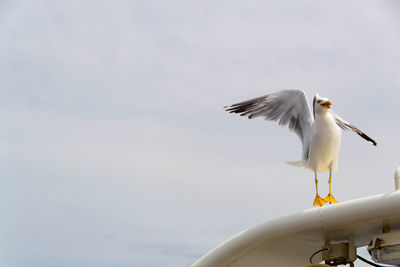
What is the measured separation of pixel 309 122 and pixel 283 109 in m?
0.45

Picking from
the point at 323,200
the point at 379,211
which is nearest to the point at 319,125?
the point at 323,200

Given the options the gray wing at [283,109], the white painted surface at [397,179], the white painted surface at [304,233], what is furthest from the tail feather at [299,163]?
the white painted surface at [397,179]

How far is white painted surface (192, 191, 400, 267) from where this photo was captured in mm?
2852

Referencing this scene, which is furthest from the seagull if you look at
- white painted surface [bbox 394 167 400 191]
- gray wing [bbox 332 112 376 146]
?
white painted surface [bbox 394 167 400 191]

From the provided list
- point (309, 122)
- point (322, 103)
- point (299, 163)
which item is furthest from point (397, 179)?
point (309, 122)

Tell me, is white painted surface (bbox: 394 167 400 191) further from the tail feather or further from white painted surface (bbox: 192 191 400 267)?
the tail feather

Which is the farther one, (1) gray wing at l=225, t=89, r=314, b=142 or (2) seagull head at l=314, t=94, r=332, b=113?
(1) gray wing at l=225, t=89, r=314, b=142

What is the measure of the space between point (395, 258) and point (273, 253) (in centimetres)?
71

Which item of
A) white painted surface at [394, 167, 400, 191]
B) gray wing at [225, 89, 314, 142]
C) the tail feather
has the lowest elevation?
white painted surface at [394, 167, 400, 191]

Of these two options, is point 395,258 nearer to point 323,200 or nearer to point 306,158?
point 323,200

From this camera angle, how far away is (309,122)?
7.59 metres

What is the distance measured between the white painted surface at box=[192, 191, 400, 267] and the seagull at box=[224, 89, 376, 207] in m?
2.97

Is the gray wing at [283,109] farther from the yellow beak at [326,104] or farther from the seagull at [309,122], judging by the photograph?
the yellow beak at [326,104]

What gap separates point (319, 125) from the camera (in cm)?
678
